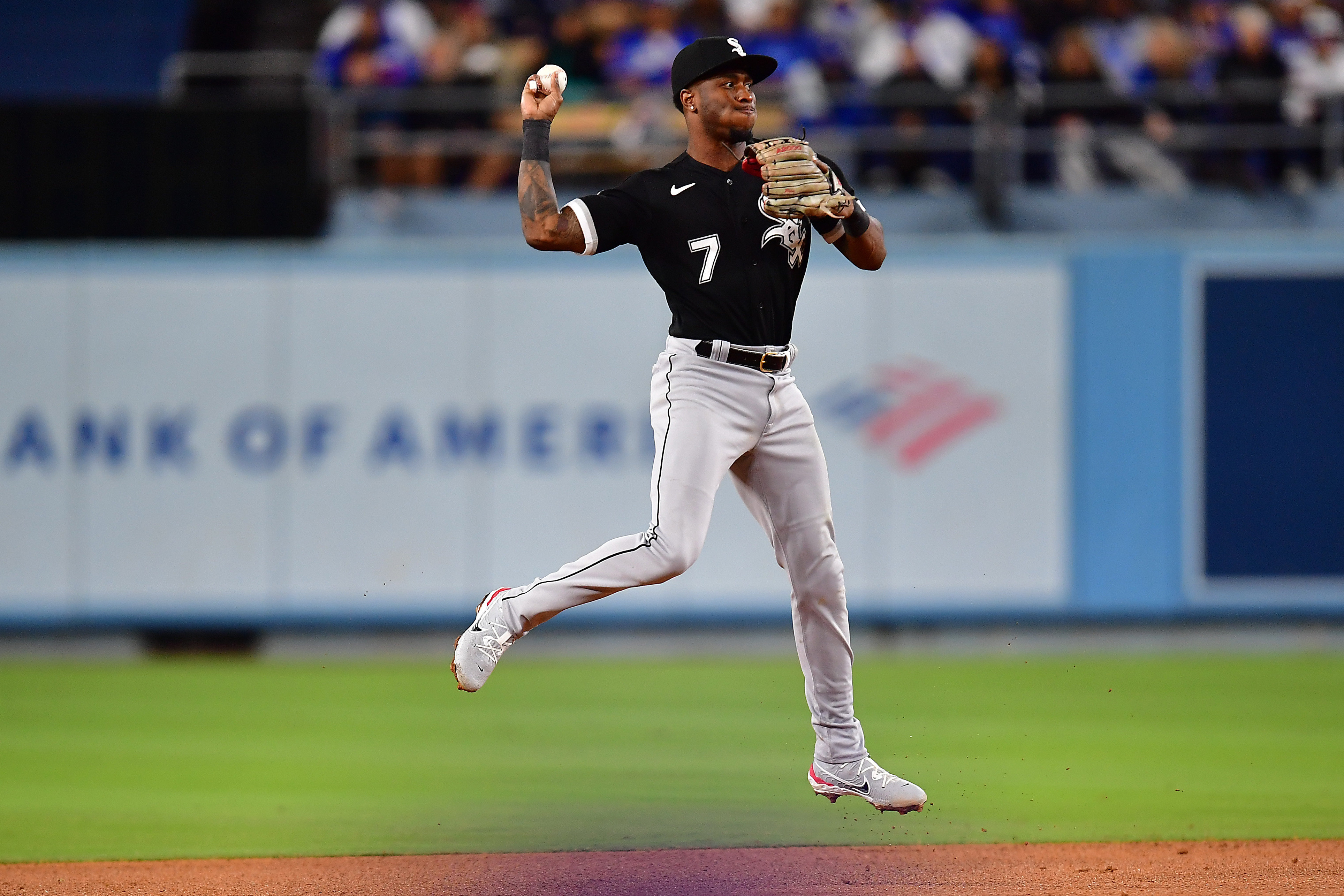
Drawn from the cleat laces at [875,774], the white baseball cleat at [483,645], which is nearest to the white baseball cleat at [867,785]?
the cleat laces at [875,774]

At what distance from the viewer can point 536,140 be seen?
4820mm

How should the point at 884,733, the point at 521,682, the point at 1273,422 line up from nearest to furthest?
1. the point at 884,733
2. the point at 521,682
3. the point at 1273,422

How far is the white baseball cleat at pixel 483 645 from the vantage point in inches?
188

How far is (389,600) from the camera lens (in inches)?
437

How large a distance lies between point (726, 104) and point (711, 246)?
16.7 inches

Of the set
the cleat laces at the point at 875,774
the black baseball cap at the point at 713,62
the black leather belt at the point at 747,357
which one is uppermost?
the black baseball cap at the point at 713,62

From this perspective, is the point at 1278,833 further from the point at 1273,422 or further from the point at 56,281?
the point at 56,281

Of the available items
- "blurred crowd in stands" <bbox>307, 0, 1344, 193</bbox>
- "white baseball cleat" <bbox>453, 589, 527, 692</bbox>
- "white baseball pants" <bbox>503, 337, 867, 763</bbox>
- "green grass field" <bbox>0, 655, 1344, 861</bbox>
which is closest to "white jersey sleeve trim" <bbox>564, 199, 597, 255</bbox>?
"white baseball pants" <bbox>503, 337, 867, 763</bbox>

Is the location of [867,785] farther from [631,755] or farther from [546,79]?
[631,755]

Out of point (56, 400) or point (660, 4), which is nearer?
point (56, 400)

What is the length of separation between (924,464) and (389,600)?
3.66 metres

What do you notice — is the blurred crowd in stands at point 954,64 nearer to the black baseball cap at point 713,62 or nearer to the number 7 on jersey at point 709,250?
the black baseball cap at point 713,62

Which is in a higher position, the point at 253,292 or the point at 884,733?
the point at 253,292

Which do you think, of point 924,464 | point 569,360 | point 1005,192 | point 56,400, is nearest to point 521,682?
point 569,360
